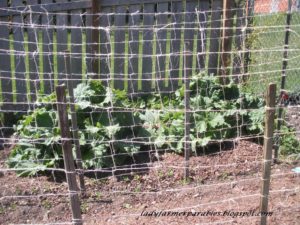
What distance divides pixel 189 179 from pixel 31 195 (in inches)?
57.9

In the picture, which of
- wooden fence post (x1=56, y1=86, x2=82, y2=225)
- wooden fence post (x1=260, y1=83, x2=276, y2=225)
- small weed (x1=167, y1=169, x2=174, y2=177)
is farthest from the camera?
small weed (x1=167, y1=169, x2=174, y2=177)

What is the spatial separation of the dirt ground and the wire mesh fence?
0.03 ft

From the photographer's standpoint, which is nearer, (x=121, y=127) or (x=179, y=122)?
(x=121, y=127)

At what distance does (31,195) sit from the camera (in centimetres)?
431

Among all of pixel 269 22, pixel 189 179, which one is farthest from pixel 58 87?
pixel 269 22

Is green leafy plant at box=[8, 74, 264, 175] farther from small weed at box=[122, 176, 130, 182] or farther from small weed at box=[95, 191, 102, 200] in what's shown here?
small weed at box=[95, 191, 102, 200]

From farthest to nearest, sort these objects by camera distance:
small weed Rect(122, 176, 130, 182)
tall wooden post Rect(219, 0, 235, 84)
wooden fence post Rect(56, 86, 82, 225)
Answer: tall wooden post Rect(219, 0, 235, 84) < small weed Rect(122, 176, 130, 182) < wooden fence post Rect(56, 86, 82, 225)

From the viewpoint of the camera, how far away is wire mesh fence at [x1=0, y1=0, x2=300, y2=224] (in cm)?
408

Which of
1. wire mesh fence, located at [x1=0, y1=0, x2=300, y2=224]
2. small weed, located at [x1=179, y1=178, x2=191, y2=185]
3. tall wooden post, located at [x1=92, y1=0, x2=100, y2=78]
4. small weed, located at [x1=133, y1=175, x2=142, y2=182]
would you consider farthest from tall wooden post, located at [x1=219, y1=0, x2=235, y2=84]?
small weed, located at [x1=133, y1=175, x2=142, y2=182]

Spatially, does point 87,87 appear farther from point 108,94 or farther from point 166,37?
point 166,37

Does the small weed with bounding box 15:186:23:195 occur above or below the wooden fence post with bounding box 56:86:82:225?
below

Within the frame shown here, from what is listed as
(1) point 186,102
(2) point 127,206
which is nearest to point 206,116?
(1) point 186,102

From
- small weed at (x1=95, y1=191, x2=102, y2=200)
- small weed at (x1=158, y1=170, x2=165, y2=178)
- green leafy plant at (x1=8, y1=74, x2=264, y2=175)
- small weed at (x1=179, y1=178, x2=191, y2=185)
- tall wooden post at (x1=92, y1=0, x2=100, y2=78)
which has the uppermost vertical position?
tall wooden post at (x1=92, y1=0, x2=100, y2=78)

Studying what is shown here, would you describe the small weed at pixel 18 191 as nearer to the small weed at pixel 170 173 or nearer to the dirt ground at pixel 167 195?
the dirt ground at pixel 167 195
